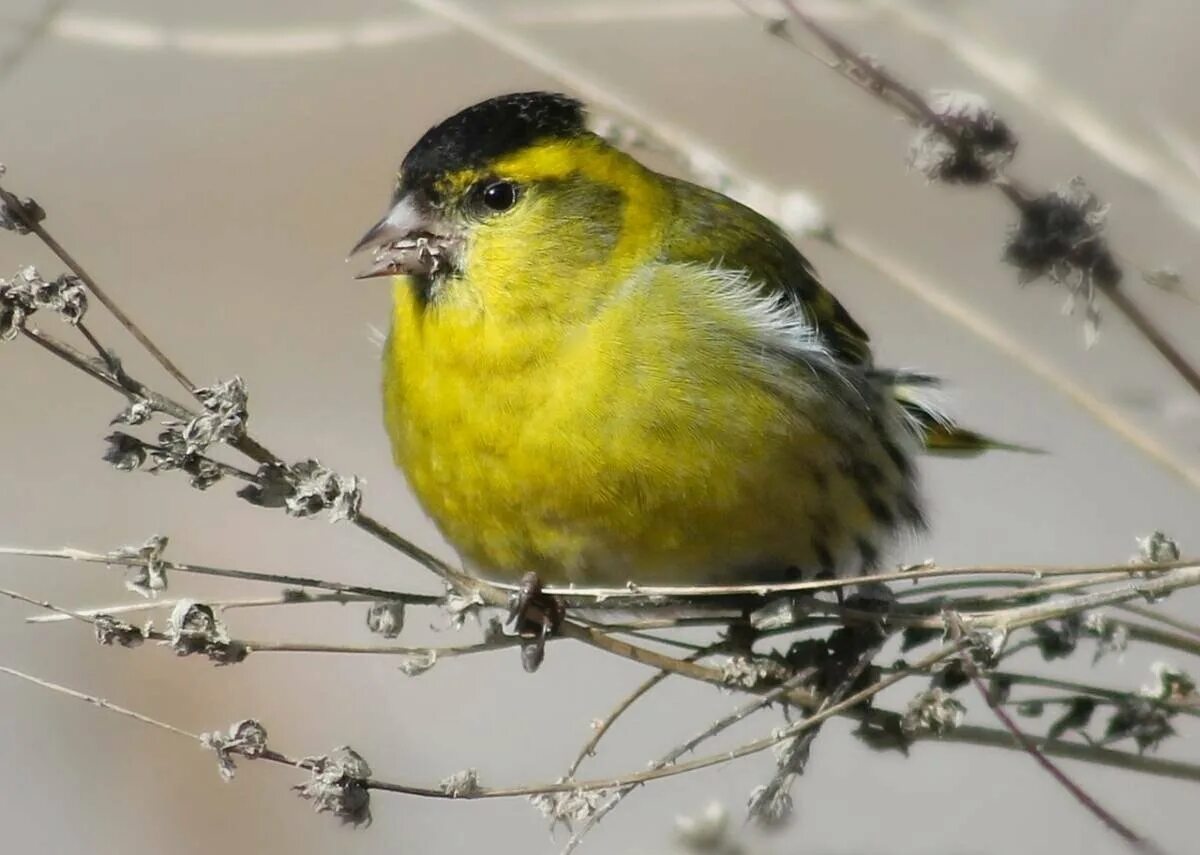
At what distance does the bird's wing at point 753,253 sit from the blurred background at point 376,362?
0.19 metres

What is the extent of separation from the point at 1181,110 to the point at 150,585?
383 centimetres

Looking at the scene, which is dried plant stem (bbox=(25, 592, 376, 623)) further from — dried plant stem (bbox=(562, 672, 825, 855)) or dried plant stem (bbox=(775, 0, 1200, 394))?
dried plant stem (bbox=(775, 0, 1200, 394))

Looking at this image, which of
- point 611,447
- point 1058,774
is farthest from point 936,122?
point 611,447

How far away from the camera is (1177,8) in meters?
4.39

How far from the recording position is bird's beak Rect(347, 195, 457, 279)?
81.4 inches

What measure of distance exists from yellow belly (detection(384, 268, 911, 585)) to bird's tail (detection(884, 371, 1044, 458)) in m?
0.38

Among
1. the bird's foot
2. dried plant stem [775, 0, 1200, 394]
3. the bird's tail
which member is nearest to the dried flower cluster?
the bird's foot

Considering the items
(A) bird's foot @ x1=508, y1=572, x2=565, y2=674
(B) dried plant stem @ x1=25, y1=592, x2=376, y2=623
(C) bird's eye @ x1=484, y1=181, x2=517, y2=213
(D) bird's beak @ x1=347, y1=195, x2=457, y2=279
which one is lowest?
(B) dried plant stem @ x1=25, y1=592, x2=376, y2=623

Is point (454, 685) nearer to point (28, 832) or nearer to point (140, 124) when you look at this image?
point (28, 832)

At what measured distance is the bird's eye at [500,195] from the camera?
2.14 m

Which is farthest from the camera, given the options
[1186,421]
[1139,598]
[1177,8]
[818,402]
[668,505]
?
[1177,8]

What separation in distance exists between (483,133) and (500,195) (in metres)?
0.08

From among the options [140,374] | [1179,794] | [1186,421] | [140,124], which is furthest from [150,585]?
[140,124]

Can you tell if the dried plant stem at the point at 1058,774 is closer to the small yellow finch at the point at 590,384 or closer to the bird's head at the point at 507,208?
the small yellow finch at the point at 590,384
